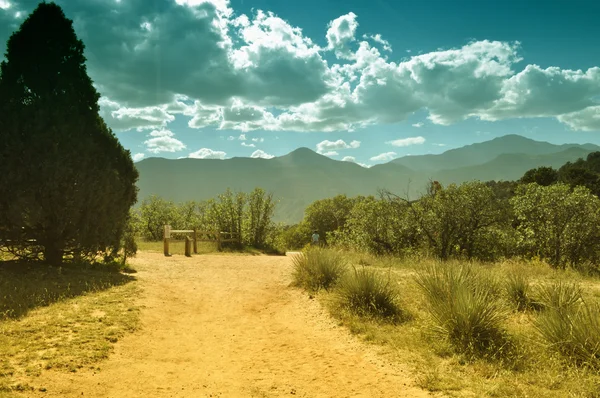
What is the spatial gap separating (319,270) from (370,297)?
2809 millimetres

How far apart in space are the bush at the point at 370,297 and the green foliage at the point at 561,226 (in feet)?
36.1

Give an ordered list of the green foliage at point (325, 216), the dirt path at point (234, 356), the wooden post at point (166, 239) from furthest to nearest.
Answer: the green foliage at point (325, 216), the wooden post at point (166, 239), the dirt path at point (234, 356)

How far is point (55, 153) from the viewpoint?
984cm

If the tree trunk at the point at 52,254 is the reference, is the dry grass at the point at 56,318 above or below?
below

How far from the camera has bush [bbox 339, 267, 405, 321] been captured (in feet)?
24.7

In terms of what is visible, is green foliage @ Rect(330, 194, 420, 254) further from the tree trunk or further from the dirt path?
the tree trunk

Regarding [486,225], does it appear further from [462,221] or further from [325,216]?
[325,216]

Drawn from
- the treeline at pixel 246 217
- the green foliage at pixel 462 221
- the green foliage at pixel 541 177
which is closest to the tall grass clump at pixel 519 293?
the green foliage at pixel 462 221

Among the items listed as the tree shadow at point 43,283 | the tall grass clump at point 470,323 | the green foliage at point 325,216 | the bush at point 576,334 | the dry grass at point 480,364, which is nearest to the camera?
the dry grass at point 480,364

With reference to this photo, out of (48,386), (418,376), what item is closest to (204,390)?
(48,386)

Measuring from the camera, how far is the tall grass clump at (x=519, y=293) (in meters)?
7.91

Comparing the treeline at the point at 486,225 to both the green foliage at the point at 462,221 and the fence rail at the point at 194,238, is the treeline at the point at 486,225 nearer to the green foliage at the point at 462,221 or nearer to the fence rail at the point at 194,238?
the green foliage at the point at 462,221

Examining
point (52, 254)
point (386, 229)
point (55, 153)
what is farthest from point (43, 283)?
point (386, 229)

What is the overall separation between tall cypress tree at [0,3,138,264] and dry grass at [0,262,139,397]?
44.6 inches
